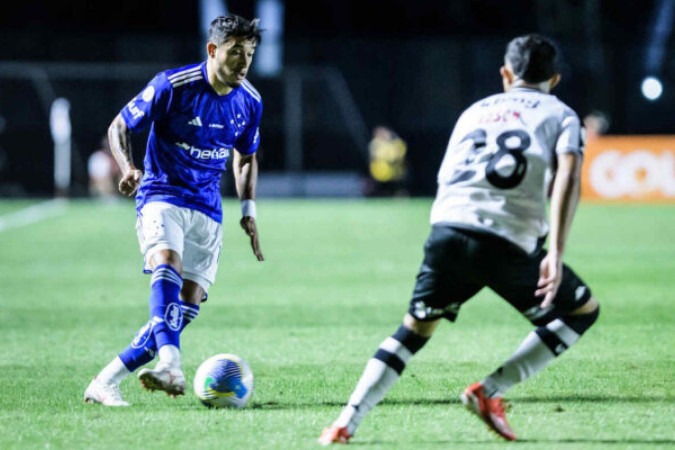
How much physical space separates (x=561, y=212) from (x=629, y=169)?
2715cm

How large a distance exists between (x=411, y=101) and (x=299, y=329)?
27.6m

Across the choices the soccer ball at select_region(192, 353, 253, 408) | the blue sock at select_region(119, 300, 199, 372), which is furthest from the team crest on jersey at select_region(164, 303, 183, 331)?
the soccer ball at select_region(192, 353, 253, 408)

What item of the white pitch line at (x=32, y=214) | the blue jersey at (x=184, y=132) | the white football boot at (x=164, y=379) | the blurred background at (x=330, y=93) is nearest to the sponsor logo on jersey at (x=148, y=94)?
the blue jersey at (x=184, y=132)

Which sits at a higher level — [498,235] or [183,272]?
[498,235]

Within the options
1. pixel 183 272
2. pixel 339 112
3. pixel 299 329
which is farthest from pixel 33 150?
pixel 183 272

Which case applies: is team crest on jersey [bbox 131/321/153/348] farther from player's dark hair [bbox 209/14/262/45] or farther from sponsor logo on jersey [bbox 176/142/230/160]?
player's dark hair [bbox 209/14/262/45]

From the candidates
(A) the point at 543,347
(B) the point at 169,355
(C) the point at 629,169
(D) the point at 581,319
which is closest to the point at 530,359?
(A) the point at 543,347

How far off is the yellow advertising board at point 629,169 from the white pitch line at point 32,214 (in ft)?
42.4

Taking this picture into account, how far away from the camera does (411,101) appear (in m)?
38.5

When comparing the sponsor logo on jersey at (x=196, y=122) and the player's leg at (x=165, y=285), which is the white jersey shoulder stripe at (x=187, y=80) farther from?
the player's leg at (x=165, y=285)

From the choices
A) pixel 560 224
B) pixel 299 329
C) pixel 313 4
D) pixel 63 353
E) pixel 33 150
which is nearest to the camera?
pixel 560 224

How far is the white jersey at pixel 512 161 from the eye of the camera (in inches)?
243

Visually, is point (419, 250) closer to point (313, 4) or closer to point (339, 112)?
point (339, 112)

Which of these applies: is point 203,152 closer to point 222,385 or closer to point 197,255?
point 197,255
